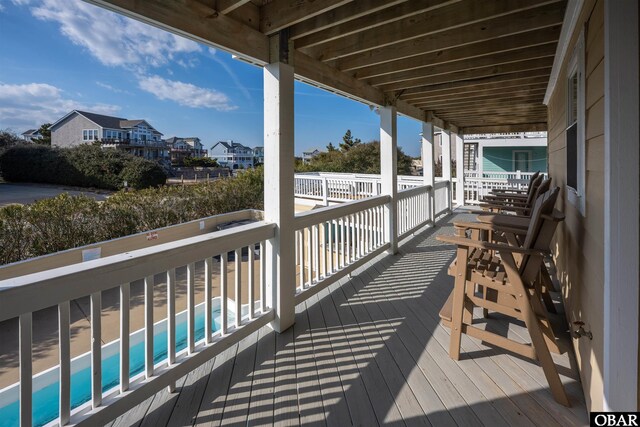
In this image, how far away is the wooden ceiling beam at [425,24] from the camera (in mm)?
2492

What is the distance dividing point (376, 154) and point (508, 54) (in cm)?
1801

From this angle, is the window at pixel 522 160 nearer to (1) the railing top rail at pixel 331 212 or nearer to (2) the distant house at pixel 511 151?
(2) the distant house at pixel 511 151

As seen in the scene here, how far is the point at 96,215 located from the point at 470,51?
6708 mm

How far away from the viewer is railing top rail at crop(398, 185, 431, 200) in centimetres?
568

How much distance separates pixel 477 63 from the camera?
3.71 m

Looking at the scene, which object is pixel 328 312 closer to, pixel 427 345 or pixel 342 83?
pixel 427 345

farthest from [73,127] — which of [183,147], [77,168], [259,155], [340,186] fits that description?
[340,186]

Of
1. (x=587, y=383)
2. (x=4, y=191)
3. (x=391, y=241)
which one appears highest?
(x=4, y=191)

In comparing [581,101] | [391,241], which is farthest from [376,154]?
[581,101]

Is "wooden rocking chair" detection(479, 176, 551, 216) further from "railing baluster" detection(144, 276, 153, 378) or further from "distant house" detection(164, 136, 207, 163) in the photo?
"distant house" detection(164, 136, 207, 163)

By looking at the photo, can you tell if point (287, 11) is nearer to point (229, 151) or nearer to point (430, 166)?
point (430, 166)

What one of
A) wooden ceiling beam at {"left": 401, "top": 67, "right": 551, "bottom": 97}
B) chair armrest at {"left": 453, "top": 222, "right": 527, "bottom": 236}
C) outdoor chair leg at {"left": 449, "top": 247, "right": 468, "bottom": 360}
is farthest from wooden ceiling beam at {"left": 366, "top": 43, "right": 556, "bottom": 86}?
outdoor chair leg at {"left": 449, "top": 247, "right": 468, "bottom": 360}

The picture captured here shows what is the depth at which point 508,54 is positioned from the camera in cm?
358

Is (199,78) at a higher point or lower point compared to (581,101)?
higher
